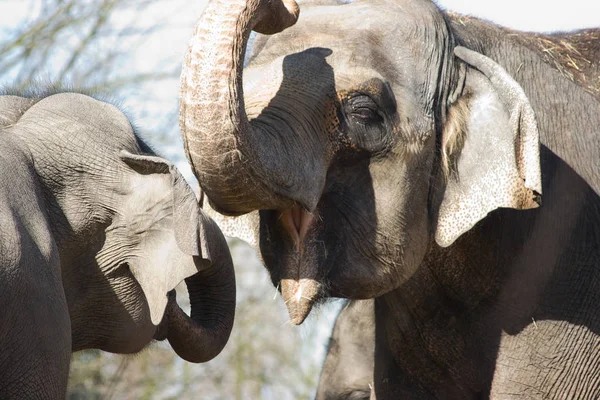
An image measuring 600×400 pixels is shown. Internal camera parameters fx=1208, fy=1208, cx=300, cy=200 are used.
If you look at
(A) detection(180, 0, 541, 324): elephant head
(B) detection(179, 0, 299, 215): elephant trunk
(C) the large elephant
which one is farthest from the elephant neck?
(B) detection(179, 0, 299, 215): elephant trunk

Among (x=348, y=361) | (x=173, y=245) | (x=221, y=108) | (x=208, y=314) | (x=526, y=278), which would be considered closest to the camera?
(x=221, y=108)

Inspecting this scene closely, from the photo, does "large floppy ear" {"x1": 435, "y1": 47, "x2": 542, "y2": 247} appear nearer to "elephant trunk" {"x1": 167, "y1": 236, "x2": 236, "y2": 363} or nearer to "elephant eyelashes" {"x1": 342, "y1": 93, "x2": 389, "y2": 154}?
"elephant eyelashes" {"x1": 342, "y1": 93, "x2": 389, "y2": 154}

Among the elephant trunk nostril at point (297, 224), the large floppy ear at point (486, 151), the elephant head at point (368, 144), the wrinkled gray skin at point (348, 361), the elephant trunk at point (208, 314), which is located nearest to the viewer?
the elephant head at point (368, 144)

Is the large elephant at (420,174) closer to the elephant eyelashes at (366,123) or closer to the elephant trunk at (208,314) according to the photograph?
the elephant eyelashes at (366,123)

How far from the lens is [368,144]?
3473 millimetres

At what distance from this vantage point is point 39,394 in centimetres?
372

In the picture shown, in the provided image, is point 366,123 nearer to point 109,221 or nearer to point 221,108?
point 221,108

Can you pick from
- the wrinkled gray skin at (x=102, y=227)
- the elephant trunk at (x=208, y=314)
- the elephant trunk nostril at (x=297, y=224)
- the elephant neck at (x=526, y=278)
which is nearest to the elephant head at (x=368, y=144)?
the elephant trunk nostril at (x=297, y=224)

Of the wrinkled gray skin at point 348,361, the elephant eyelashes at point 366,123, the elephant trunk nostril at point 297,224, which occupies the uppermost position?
the elephant eyelashes at point 366,123

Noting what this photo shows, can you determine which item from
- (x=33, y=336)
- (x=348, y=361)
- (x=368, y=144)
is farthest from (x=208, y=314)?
(x=368, y=144)

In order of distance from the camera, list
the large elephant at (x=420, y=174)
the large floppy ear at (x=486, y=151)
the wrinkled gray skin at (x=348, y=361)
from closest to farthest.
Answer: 1. the large elephant at (x=420, y=174)
2. the large floppy ear at (x=486, y=151)
3. the wrinkled gray skin at (x=348, y=361)

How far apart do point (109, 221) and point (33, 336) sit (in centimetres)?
71

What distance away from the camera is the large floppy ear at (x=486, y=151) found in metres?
3.56

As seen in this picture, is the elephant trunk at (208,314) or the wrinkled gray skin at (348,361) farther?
the wrinkled gray skin at (348,361)
